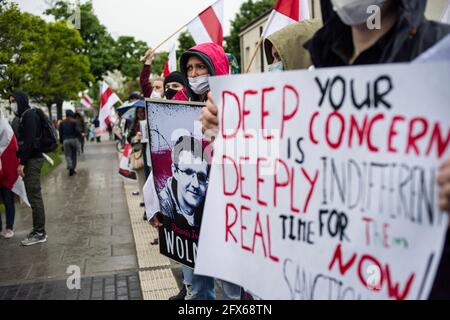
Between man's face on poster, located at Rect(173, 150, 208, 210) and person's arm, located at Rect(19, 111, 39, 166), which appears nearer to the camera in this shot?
man's face on poster, located at Rect(173, 150, 208, 210)

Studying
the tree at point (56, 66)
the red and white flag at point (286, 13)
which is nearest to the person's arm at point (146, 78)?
the red and white flag at point (286, 13)

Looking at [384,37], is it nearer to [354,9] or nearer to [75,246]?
[354,9]

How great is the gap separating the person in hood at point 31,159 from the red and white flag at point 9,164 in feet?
0.30

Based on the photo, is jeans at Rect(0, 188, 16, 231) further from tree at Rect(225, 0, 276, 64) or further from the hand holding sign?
tree at Rect(225, 0, 276, 64)

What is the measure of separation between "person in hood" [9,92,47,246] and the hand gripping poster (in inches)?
146

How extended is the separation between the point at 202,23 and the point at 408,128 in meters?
4.65

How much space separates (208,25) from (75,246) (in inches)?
119

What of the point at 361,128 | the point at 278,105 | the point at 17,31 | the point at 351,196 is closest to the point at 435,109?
the point at 361,128

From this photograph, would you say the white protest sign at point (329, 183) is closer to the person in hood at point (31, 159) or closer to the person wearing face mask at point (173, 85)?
the person wearing face mask at point (173, 85)

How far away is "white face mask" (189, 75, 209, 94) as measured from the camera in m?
3.26

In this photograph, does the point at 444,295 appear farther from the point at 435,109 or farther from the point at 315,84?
the point at 315,84

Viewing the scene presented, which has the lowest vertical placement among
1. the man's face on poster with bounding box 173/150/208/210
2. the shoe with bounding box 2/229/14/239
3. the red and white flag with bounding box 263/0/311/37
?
the shoe with bounding box 2/229/14/239

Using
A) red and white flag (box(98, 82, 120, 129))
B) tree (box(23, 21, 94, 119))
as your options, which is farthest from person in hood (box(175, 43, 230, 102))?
tree (box(23, 21, 94, 119))

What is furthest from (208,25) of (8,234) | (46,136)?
(8,234)
